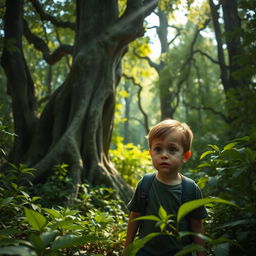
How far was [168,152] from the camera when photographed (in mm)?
2041

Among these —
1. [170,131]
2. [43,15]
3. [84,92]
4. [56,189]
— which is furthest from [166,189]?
[43,15]

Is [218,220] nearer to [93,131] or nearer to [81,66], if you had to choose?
[93,131]

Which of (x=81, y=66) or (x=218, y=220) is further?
(x=81, y=66)

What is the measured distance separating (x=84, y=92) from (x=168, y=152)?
4007mm

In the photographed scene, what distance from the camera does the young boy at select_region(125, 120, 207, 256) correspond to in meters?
1.95

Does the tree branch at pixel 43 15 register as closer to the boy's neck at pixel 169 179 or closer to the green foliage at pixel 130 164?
the green foliage at pixel 130 164

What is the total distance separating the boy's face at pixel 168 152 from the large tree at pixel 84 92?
3.26 m

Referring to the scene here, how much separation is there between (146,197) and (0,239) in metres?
1.03

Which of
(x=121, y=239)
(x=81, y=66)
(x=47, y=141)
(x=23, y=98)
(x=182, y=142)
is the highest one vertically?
(x=81, y=66)

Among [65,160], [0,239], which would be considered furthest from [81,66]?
[0,239]

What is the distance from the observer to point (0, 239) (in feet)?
4.80

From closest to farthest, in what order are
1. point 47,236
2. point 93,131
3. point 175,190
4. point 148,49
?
point 47,236
point 175,190
point 93,131
point 148,49

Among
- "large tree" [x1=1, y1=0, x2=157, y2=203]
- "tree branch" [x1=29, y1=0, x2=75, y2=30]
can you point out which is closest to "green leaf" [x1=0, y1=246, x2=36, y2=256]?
"large tree" [x1=1, y1=0, x2=157, y2=203]

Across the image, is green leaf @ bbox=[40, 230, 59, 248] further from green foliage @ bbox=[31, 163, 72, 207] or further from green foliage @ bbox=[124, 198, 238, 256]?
green foliage @ bbox=[31, 163, 72, 207]
